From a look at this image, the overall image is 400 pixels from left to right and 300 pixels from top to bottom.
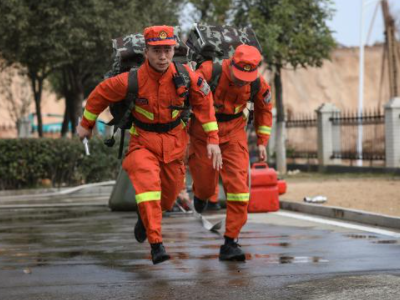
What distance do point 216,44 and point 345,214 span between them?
5.55 m

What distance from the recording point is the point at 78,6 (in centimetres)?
3300

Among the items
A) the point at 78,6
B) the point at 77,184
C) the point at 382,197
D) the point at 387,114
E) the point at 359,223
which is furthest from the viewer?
the point at 78,6

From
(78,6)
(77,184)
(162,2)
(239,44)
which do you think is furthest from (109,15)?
(239,44)

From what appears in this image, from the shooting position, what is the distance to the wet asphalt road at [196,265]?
7445 millimetres

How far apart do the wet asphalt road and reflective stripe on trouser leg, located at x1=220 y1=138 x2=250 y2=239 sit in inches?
13.5

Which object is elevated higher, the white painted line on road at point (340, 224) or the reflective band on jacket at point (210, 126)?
the reflective band on jacket at point (210, 126)

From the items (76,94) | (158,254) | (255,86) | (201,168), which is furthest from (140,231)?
(76,94)

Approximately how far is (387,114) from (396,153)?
1.13 metres

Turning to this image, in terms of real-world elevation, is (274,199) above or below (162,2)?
below

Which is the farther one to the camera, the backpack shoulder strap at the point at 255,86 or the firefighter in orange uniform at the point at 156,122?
the backpack shoulder strap at the point at 255,86

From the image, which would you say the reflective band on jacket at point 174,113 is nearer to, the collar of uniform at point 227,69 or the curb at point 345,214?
the collar of uniform at point 227,69

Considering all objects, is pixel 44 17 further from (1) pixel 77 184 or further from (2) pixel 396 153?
(2) pixel 396 153

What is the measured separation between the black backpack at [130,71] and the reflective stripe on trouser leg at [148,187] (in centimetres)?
33

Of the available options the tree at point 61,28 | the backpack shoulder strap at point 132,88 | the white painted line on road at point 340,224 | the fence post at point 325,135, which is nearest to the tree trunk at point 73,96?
the tree at point 61,28
